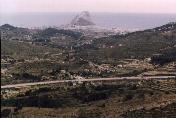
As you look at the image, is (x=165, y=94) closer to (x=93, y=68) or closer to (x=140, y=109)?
(x=140, y=109)

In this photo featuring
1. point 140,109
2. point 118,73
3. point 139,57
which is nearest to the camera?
point 140,109

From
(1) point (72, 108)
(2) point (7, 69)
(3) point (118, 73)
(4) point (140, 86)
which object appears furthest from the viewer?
(2) point (7, 69)

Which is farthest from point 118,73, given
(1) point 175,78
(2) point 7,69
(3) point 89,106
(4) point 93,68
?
(3) point 89,106

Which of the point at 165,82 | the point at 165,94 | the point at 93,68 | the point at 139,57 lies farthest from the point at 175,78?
the point at 139,57

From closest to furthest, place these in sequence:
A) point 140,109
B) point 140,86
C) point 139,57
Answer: point 140,109 → point 140,86 → point 139,57

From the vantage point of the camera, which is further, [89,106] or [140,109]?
[89,106]

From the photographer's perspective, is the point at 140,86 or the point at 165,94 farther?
the point at 140,86

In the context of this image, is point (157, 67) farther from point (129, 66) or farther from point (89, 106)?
point (89, 106)

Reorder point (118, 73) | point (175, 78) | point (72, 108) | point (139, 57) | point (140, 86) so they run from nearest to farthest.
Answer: point (72, 108), point (140, 86), point (175, 78), point (118, 73), point (139, 57)
